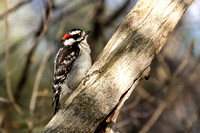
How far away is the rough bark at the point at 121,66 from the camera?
2.86m

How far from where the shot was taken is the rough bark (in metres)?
2.86

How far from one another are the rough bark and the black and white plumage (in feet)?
2.10

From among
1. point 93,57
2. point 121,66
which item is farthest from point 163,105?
point 121,66

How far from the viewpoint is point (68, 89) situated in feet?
12.9

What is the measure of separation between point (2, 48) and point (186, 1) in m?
5.72

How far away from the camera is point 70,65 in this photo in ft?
12.8

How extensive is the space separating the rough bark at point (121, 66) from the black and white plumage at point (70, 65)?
0.64 meters

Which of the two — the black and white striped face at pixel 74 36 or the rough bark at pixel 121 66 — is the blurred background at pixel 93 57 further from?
the rough bark at pixel 121 66

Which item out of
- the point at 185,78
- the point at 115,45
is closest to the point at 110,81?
the point at 115,45

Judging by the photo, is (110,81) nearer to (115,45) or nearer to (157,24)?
(115,45)

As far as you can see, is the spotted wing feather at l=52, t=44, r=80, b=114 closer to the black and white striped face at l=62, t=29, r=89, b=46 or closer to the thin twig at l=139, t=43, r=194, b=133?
the black and white striped face at l=62, t=29, r=89, b=46

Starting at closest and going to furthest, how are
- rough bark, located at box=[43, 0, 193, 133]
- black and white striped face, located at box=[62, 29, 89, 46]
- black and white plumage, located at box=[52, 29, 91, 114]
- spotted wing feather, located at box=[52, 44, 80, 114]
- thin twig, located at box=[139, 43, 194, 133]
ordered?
1. rough bark, located at box=[43, 0, 193, 133]
2. black and white plumage, located at box=[52, 29, 91, 114]
3. spotted wing feather, located at box=[52, 44, 80, 114]
4. black and white striped face, located at box=[62, 29, 89, 46]
5. thin twig, located at box=[139, 43, 194, 133]

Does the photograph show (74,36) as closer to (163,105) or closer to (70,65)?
(70,65)

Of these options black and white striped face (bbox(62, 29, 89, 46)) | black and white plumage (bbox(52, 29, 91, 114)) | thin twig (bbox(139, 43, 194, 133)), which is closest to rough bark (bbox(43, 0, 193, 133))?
black and white plumage (bbox(52, 29, 91, 114))
